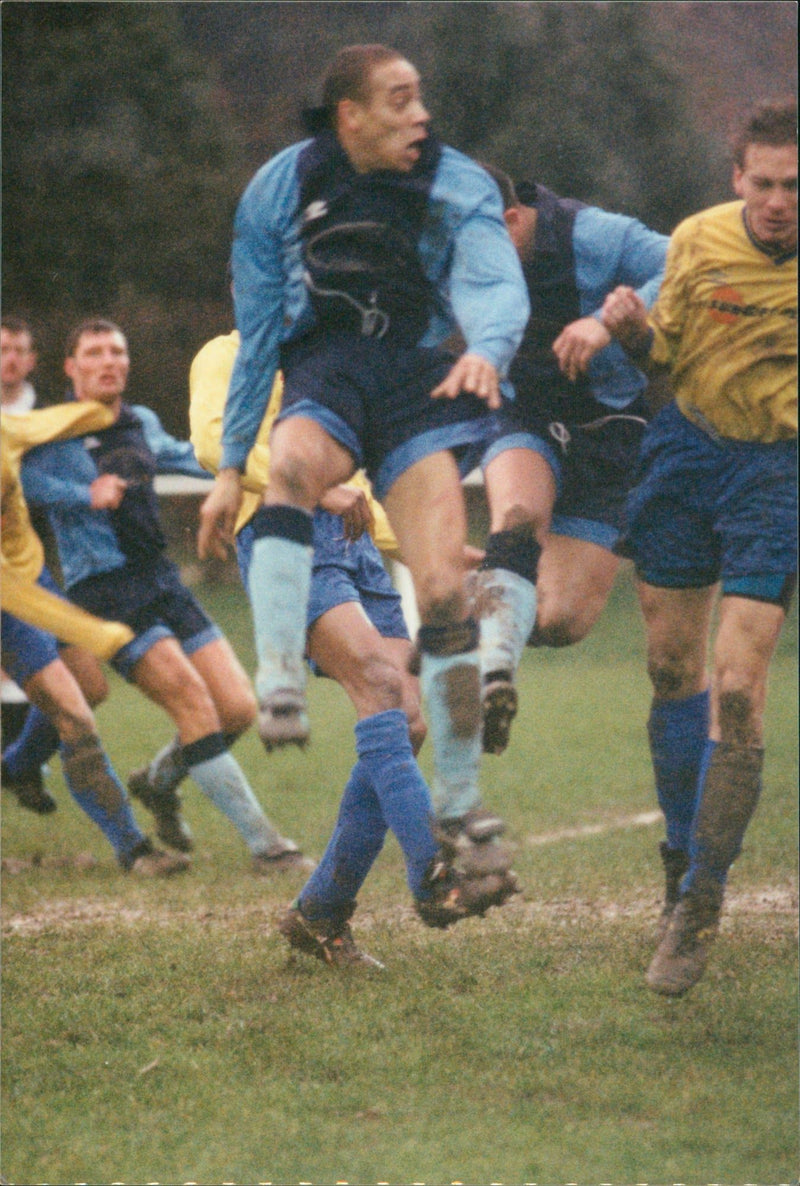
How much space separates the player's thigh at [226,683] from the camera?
564 cm

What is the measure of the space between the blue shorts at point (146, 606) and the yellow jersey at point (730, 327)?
1.90 meters

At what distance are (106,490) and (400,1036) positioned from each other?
1585 millimetres

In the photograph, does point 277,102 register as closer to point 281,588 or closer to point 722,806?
point 281,588

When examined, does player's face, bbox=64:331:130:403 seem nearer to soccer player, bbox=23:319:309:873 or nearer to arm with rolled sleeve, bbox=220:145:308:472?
soccer player, bbox=23:319:309:873

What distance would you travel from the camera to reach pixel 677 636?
3.76m

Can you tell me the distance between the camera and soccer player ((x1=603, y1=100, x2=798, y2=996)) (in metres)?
3.35

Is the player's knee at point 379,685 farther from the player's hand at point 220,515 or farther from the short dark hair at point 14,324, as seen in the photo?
the short dark hair at point 14,324

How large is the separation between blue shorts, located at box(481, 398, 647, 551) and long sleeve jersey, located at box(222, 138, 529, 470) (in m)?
0.47

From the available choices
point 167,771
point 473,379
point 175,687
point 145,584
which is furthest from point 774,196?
point 167,771

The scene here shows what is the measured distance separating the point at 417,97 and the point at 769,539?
1079 mm

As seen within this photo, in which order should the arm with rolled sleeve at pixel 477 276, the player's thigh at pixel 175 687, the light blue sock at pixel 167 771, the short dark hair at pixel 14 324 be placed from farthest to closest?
the light blue sock at pixel 167 771, the player's thigh at pixel 175 687, the short dark hair at pixel 14 324, the arm with rolled sleeve at pixel 477 276

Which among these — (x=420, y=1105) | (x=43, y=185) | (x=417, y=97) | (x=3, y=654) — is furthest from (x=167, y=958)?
(x=417, y=97)

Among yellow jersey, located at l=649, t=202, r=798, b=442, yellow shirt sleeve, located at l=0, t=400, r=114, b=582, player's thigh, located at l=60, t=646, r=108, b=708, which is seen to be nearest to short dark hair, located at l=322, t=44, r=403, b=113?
yellow jersey, located at l=649, t=202, r=798, b=442

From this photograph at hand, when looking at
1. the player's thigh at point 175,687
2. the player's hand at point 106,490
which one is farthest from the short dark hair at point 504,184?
the player's thigh at point 175,687
